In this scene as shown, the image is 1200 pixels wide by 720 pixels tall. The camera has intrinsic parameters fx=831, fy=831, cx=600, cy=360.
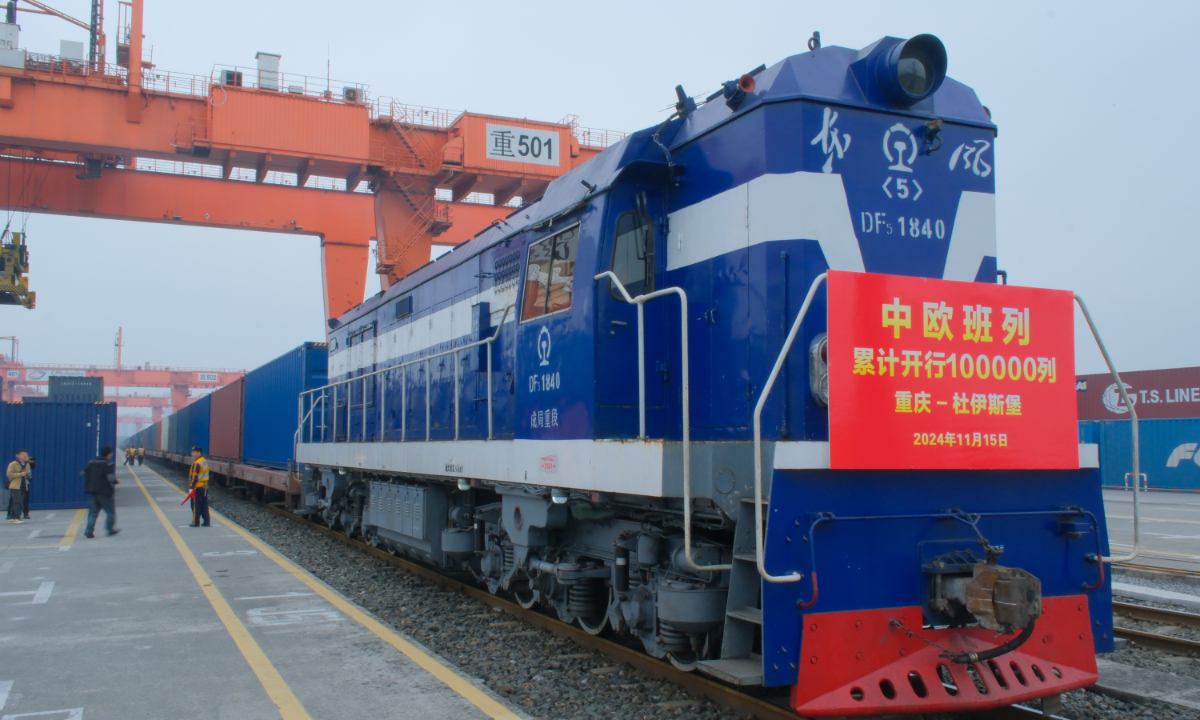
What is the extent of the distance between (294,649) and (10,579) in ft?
Answer: 17.0

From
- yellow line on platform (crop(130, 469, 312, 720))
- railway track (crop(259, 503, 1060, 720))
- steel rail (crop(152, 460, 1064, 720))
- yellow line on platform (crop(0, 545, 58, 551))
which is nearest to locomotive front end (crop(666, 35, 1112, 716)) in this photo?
steel rail (crop(152, 460, 1064, 720))

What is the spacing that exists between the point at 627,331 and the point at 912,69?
7.02 feet

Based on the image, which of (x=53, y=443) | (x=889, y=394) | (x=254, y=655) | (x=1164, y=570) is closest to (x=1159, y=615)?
(x=1164, y=570)

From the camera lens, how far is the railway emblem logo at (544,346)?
17.9 feet

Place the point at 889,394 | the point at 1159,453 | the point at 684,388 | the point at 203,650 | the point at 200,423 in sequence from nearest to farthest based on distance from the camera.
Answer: the point at 889,394 < the point at 684,388 < the point at 203,650 < the point at 1159,453 < the point at 200,423

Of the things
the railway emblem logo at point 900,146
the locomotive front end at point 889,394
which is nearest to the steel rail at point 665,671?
the locomotive front end at point 889,394

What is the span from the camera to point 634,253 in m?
5.05

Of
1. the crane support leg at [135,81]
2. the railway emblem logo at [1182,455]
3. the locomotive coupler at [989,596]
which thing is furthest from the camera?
the railway emblem logo at [1182,455]

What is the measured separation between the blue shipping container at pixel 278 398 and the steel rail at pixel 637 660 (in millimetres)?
7369

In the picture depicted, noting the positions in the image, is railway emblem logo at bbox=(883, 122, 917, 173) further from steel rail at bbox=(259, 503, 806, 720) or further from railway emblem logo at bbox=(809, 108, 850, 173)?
steel rail at bbox=(259, 503, 806, 720)

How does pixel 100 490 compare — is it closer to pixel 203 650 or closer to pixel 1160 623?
pixel 203 650

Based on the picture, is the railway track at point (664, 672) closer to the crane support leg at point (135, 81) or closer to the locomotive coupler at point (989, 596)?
the locomotive coupler at point (989, 596)

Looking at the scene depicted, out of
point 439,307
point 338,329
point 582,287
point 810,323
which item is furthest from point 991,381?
point 338,329

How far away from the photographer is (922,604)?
4.04 meters
